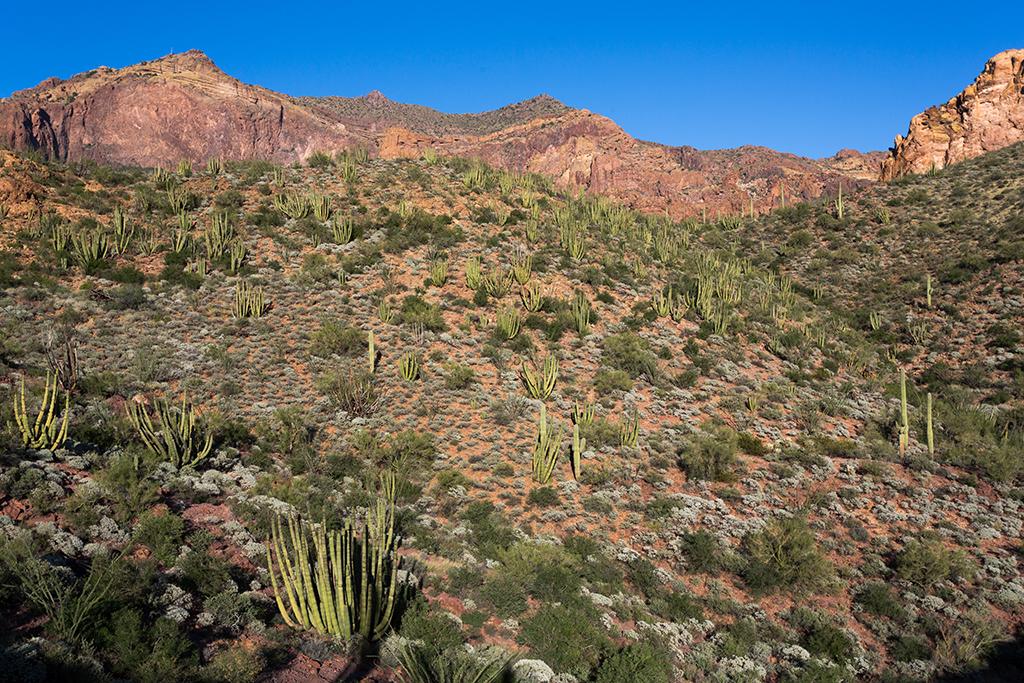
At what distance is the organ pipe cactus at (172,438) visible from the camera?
861 centimetres

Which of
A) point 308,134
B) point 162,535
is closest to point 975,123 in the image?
point 162,535

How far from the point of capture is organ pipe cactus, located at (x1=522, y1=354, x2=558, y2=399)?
43.3ft

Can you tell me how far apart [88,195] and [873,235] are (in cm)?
3563

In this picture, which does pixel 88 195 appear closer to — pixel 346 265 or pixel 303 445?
pixel 346 265

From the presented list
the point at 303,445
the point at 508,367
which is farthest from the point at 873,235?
the point at 303,445

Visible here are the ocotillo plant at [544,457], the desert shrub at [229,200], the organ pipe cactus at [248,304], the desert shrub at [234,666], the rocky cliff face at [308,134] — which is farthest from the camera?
the rocky cliff face at [308,134]

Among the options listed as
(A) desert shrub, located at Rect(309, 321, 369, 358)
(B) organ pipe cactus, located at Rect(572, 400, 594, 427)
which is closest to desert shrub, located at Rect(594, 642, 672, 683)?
(B) organ pipe cactus, located at Rect(572, 400, 594, 427)

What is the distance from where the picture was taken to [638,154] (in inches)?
4112

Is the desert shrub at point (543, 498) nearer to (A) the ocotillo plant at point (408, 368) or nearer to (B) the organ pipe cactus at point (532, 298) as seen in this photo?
(A) the ocotillo plant at point (408, 368)

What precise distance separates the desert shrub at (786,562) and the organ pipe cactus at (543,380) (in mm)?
6032

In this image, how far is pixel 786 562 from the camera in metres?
8.28

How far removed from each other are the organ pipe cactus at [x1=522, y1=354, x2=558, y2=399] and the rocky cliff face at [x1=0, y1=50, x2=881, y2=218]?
81539 millimetres

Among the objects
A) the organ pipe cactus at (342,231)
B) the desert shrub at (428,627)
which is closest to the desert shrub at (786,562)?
the desert shrub at (428,627)

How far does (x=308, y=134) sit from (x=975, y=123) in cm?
13764
